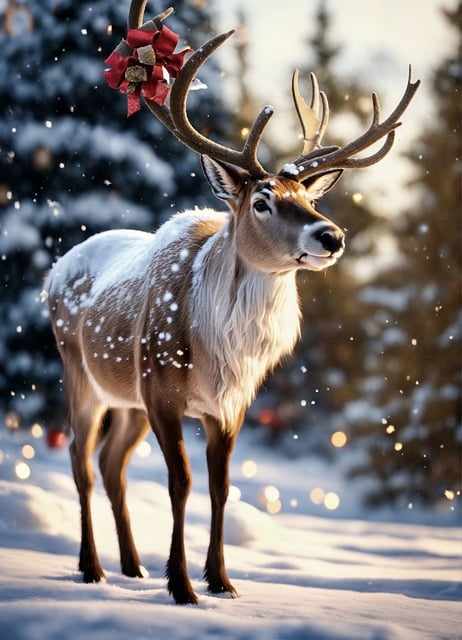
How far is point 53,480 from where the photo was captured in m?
6.66

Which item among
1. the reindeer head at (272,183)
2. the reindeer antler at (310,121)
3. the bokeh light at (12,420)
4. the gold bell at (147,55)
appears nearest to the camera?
the reindeer head at (272,183)

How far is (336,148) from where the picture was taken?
14.5 feet

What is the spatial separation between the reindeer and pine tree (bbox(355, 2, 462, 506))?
4.62 m

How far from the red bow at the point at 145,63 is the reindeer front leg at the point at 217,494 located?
5.20ft

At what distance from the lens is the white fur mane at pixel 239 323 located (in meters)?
4.16

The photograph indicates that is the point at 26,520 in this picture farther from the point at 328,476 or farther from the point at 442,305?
the point at 328,476

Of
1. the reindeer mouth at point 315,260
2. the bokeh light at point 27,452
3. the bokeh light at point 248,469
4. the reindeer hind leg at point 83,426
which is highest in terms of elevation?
the reindeer mouth at point 315,260

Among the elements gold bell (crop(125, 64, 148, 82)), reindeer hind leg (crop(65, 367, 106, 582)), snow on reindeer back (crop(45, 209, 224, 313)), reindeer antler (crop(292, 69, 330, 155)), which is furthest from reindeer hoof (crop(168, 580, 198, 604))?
gold bell (crop(125, 64, 148, 82))

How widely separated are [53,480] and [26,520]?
1127 mm

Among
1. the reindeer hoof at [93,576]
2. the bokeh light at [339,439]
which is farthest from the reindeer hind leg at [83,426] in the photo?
the bokeh light at [339,439]

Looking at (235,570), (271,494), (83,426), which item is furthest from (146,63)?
(271,494)

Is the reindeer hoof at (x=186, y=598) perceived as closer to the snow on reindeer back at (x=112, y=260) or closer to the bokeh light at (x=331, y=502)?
the snow on reindeer back at (x=112, y=260)

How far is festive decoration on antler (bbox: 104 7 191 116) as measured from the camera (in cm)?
427

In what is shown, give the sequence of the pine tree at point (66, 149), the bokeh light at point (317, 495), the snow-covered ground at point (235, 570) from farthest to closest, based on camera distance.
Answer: the bokeh light at point (317, 495) < the pine tree at point (66, 149) < the snow-covered ground at point (235, 570)
